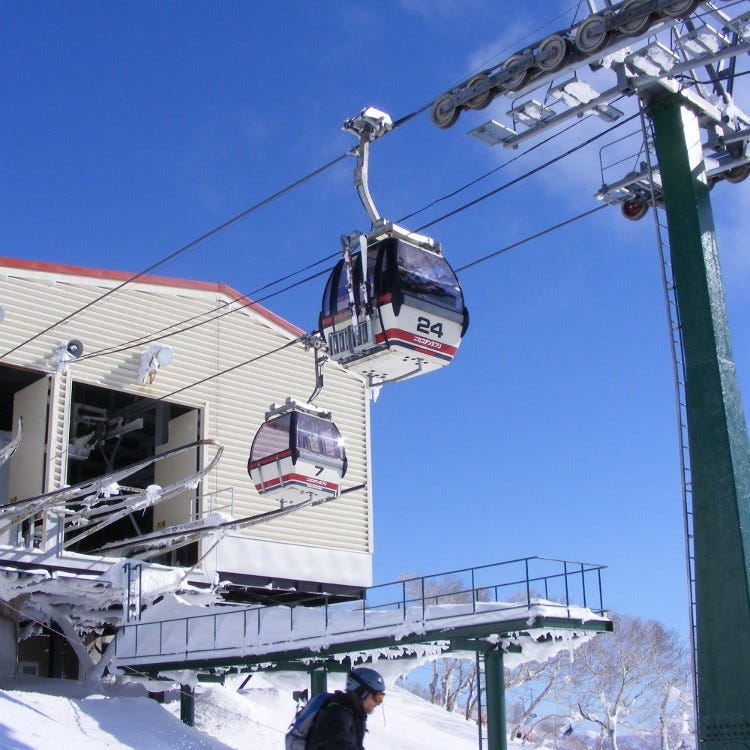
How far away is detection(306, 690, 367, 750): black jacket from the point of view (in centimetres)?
536

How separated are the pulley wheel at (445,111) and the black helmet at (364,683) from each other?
8627 millimetres

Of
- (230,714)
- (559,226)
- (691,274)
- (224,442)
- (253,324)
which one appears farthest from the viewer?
(253,324)

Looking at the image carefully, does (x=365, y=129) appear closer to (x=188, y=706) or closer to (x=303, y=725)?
(x=303, y=725)

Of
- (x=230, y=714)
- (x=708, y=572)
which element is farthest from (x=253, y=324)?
(x=708, y=572)

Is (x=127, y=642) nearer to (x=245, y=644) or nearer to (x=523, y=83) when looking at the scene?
(x=245, y=644)

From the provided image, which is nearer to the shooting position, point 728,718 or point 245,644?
point 728,718

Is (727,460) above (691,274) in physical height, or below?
below

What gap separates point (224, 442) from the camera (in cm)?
2886

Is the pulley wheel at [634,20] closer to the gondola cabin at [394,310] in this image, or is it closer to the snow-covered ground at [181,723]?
the gondola cabin at [394,310]

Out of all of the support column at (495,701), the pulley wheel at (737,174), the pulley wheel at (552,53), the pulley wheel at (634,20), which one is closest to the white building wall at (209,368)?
the support column at (495,701)

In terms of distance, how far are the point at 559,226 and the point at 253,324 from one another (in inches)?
677

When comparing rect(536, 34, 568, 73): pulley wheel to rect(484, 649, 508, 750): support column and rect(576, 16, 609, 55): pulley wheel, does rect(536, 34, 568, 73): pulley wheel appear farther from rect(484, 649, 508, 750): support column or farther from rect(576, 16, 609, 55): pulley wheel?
rect(484, 649, 508, 750): support column

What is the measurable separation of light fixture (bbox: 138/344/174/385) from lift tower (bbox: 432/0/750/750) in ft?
51.9

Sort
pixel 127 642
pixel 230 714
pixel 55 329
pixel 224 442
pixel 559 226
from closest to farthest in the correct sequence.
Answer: pixel 559 226 → pixel 127 642 → pixel 230 714 → pixel 55 329 → pixel 224 442
